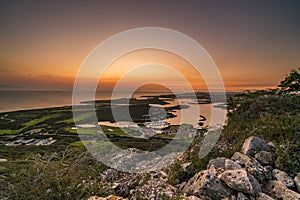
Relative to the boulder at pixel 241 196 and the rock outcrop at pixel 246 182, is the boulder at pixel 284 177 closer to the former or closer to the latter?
the rock outcrop at pixel 246 182

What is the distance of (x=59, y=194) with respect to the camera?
4566 mm

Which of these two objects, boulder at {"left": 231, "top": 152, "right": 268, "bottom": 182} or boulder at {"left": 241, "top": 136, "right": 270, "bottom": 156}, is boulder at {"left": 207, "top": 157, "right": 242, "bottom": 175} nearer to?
boulder at {"left": 231, "top": 152, "right": 268, "bottom": 182}

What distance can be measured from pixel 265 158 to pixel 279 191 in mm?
1021

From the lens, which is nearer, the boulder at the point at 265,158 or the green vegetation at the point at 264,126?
the boulder at the point at 265,158

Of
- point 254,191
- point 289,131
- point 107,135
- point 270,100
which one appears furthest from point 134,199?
point 107,135

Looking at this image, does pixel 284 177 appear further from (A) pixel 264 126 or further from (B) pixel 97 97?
(B) pixel 97 97

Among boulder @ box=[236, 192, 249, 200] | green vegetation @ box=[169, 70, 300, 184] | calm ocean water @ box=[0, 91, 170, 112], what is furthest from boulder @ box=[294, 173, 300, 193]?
calm ocean water @ box=[0, 91, 170, 112]

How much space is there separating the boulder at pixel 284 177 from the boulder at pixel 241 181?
2.24ft

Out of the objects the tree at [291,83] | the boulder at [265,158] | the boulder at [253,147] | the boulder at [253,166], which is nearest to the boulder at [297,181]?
the boulder at [253,166]

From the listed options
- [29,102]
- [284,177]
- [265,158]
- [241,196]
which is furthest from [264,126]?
[29,102]

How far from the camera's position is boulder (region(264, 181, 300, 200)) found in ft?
12.3

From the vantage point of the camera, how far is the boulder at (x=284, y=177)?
165 inches

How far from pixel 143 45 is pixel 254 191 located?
588cm

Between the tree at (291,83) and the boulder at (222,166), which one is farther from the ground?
the tree at (291,83)
